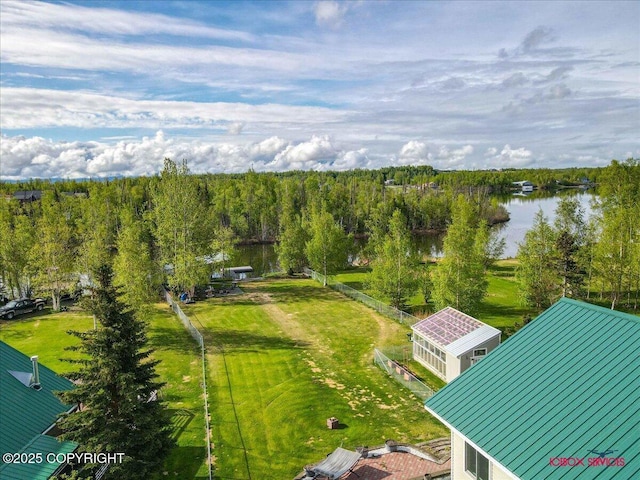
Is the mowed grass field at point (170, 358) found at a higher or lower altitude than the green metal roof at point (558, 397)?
lower

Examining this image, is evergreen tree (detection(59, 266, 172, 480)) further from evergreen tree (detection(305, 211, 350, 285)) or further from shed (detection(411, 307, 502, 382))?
evergreen tree (detection(305, 211, 350, 285))

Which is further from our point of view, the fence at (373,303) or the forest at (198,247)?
the forest at (198,247)

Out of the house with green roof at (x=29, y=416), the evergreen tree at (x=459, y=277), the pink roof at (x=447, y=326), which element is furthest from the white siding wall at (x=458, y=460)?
the evergreen tree at (x=459, y=277)

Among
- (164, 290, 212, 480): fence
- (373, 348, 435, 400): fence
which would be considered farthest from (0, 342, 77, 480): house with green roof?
(373, 348, 435, 400): fence

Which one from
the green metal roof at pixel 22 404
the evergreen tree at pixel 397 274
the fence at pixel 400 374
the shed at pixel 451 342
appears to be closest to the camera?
the green metal roof at pixel 22 404

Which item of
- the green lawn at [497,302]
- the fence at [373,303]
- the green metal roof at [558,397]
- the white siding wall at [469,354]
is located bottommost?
the green lawn at [497,302]

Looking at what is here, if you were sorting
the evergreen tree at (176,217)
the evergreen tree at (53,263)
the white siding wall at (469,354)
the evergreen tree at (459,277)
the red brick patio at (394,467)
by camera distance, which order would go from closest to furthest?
the red brick patio at (394,467), the white siding wall at (469,354), the evergreen tree at (459,277), the evergreen tree at (53,263), the evergreen tree at (176,217)

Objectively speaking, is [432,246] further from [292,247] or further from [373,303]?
[373,303]

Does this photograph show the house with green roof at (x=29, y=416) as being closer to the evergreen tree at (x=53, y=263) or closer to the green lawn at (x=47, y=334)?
the green lawn at (x=47, y=334)
